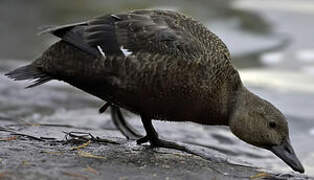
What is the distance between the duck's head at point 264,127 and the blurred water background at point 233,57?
4.53 feet

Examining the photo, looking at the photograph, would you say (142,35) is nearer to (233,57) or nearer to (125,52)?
(125,52)

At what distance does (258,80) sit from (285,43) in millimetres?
1673

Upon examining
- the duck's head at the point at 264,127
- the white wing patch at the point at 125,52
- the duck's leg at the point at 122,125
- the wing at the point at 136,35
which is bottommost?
the duck's leg at the point at 122,125

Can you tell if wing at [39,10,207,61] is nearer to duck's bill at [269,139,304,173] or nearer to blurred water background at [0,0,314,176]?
duck's bill at [269,139,304,173]

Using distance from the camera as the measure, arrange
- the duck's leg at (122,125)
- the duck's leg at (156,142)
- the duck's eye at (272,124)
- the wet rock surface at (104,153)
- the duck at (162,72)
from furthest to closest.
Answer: the duck's leg at (122,125)
the duck's leg at (156,142)
the duck's eye at (272,124)
the duck at (162,72)
the wet rock surface at (104,153)

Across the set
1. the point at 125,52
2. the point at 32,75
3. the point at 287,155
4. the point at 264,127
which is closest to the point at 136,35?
the point at 125,52

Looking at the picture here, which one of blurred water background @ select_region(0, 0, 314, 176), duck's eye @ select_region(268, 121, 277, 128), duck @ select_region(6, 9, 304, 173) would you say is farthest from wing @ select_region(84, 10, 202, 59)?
blurred water background @ select_region(0, 0, 314, 176)

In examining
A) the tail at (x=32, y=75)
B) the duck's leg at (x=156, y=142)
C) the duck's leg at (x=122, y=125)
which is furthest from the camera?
the duck's leg at (x=122, y=125)

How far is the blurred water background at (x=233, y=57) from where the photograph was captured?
6.97 m

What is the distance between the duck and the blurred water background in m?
1.44

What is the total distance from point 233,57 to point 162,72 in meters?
5.21

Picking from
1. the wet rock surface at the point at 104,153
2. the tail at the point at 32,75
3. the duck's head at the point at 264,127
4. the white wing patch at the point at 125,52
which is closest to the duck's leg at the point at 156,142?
the wet rock surface at the point at 104,153

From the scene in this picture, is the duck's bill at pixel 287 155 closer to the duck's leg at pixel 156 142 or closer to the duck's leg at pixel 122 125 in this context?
the duck's leg at pixel 156 142

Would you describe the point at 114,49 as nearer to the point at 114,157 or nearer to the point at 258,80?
the point at 114,157
